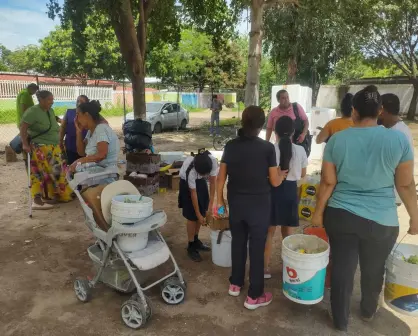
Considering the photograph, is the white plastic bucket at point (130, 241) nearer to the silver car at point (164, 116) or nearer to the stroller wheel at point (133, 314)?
the stroller wheel at point (133, 314)

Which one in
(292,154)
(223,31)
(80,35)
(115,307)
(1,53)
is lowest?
(115,307)

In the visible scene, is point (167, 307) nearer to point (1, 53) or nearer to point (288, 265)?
point (288, 265)

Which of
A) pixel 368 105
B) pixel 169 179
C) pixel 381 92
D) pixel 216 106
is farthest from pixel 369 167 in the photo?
pixel 381 92

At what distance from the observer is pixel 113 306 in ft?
11.3

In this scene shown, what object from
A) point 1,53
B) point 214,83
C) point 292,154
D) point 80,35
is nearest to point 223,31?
point 80,35

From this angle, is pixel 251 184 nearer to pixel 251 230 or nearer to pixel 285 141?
pixel 251 230

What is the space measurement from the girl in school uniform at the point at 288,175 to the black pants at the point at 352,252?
772 mm

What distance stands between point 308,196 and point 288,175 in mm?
2096

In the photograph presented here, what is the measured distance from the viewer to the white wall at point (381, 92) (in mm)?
28270

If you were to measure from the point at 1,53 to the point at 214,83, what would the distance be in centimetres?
5403

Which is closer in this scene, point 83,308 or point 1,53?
point 83,308

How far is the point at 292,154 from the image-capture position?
3.75 metres

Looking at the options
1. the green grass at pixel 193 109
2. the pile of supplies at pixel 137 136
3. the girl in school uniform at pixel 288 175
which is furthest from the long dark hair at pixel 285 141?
the green grass at pixel 193 109

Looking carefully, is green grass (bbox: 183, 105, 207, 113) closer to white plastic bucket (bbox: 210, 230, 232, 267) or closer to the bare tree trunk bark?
the bare tree trunk bark
